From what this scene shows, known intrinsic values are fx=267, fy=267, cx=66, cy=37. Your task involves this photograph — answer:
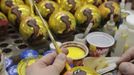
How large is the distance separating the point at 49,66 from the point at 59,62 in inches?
1.0

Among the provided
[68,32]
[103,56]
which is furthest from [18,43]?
[103,56]

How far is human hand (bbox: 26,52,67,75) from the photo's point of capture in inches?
24.2

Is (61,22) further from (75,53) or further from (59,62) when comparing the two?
(59,62)

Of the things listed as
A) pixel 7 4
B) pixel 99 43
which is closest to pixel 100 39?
pixel 99 43

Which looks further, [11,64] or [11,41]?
[11,41]

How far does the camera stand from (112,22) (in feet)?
3.04

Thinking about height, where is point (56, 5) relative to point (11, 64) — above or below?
above

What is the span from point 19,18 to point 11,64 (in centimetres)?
17

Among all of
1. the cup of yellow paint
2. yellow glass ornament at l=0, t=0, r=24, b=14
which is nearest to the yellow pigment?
the cup of yellow paint

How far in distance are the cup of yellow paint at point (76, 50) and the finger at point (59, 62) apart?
14 centimetres

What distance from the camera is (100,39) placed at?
0.88m

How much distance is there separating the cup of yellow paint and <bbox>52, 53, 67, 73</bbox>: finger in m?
0.14

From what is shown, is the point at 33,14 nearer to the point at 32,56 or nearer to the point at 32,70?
the point at 32,56

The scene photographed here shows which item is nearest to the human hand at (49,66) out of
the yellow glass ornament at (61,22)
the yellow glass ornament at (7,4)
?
the yellow glass ornament at (61,22)
